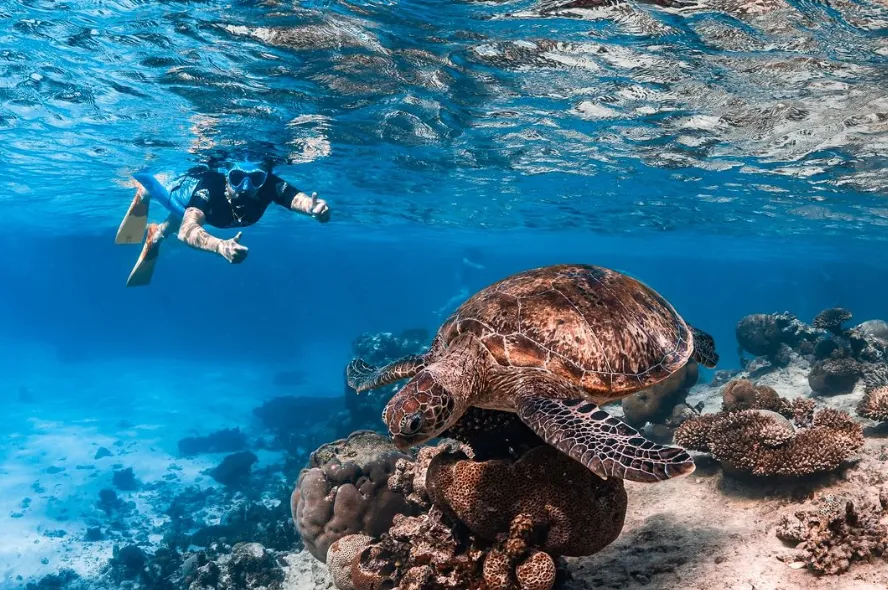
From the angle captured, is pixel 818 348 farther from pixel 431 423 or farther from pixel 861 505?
pixel 431 423

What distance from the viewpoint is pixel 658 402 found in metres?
10.5

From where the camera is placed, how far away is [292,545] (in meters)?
10.4

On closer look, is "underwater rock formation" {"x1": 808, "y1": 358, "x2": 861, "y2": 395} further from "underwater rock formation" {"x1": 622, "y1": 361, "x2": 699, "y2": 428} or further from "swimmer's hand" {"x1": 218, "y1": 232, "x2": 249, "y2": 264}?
"swimmer's hand" {"x1": 218, "y1": 232, "x2": 249, "y2": 264}

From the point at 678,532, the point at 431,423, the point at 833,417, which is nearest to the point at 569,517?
the point at 431,423

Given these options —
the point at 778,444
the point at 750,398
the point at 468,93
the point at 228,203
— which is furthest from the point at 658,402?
the point at 228,203

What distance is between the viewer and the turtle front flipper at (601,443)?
9.58ft

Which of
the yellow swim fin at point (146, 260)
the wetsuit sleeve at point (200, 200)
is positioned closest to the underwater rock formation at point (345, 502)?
the wetsuit sleeve at point (200, 200)

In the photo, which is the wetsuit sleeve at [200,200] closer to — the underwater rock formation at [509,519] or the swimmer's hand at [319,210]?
the swimmer's hand at [319,210]

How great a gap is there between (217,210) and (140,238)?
16.1 ft

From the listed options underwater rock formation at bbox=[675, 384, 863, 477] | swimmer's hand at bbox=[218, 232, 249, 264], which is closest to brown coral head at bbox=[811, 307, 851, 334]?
underwater rock formation at bbox=[675, 384, 863, 477]

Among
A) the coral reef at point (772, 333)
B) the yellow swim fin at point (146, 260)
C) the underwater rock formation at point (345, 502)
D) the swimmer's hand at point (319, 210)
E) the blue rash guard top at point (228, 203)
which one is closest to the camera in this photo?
the underwater rock formation at point (345, 502)

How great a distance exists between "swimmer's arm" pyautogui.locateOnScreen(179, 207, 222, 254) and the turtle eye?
16.9ft

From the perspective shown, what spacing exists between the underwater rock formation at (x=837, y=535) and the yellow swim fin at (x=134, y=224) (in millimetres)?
15858

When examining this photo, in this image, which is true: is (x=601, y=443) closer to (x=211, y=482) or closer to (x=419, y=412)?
(x=419, y=412)
